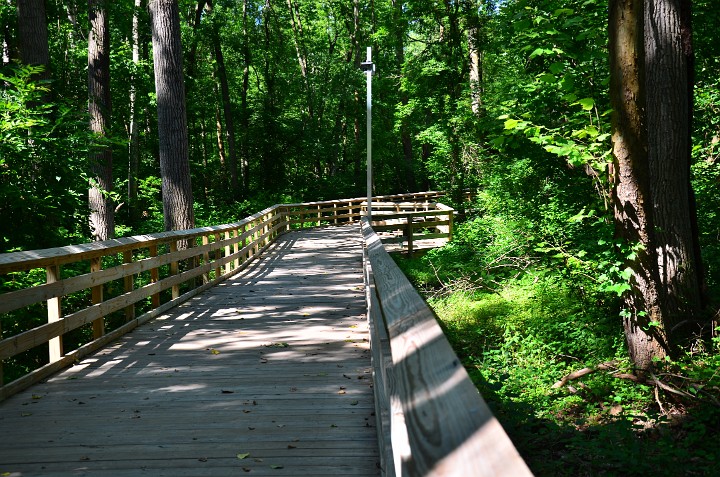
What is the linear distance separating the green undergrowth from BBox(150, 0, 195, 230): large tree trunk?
5328mm

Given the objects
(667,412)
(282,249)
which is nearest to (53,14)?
(282,249)

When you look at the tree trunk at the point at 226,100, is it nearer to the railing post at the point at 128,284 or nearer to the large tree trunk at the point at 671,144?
the railing post at the point at 128,284

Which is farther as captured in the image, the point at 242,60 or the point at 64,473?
the point at 242,60

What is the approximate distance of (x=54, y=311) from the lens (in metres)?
5.79

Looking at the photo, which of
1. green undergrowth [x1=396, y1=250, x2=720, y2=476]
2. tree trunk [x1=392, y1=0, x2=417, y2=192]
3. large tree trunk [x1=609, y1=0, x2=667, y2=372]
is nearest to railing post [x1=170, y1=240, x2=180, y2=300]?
green undergrowth [x1=396, y1=250, x2=720, y2=476]

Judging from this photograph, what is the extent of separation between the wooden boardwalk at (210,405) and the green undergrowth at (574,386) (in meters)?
1.62

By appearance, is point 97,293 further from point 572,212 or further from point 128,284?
point 572,212

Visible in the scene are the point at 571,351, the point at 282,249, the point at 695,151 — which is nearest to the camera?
the point at 571,351

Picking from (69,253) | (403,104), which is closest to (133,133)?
(403,104)

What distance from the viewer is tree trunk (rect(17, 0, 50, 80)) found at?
10.5 metres

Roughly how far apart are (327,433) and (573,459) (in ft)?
7.41

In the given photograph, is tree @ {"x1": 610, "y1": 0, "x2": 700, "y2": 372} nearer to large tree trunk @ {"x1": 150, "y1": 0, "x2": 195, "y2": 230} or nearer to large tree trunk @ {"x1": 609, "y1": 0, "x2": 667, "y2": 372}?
large tree trunk @ {"x1": 609, "y1": 0, "x2": 667, "y2": 372}

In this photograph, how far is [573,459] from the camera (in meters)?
5.30

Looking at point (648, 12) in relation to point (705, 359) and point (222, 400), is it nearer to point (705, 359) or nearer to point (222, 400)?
point (705, 359)
